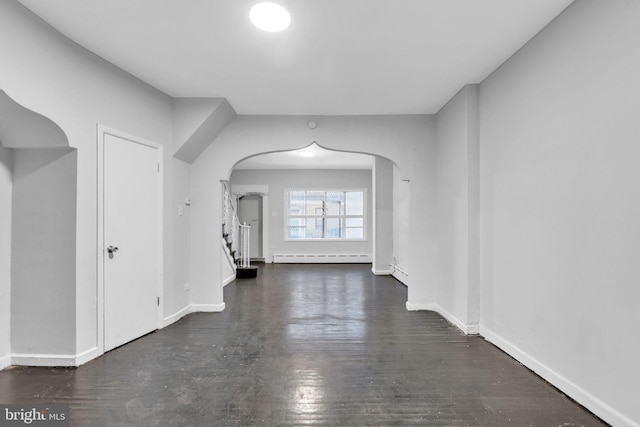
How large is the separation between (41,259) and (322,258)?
6.66 metres

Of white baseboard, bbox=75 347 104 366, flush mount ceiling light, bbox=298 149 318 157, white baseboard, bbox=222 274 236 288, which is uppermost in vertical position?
flush mount ceiling light, bbox=298 149 318 157

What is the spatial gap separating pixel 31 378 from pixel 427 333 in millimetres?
3431

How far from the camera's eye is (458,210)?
3.46m

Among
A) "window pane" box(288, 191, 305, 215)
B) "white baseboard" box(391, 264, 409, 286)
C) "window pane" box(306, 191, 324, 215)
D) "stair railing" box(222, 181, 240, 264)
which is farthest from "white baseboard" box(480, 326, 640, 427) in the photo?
"window pane" box(288, 191, 305, 215)

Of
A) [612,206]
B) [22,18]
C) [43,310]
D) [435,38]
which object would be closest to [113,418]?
[43,310]

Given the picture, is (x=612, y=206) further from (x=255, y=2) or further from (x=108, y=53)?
(x=108, y=53)

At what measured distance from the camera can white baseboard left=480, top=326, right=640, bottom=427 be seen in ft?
5.72

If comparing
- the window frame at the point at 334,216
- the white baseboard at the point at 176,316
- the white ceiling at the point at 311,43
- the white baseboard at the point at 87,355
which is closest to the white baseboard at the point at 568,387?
the white ceiling at the point at 311,43

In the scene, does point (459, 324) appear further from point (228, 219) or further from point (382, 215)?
point (228, 219)

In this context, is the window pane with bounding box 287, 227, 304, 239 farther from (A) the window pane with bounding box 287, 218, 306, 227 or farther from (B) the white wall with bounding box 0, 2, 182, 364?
(B) the white wall with bounding box 0, 2, 182, 364

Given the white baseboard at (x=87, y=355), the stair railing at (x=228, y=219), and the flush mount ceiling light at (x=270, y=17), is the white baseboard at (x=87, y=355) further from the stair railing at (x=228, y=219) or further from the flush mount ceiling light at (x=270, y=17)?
the stair railing at (x=228, y=219)

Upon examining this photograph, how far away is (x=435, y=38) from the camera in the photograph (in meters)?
2.40

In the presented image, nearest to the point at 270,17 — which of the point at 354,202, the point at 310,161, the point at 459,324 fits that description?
the point at 459,324

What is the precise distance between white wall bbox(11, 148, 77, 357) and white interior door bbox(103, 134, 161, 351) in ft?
0.94
